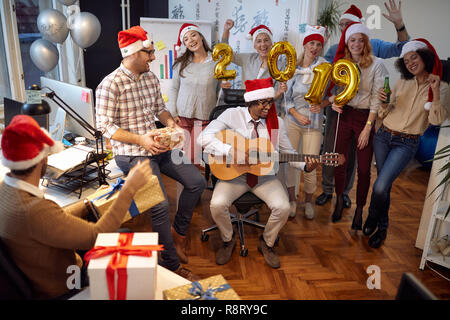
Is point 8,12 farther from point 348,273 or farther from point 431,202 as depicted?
point 431,202

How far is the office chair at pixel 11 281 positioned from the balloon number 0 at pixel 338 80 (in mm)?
2412

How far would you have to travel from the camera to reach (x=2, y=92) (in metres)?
4.31

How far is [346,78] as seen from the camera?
3.03 meters

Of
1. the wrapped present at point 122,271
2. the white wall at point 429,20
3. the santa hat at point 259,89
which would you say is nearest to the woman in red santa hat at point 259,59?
the santa hat at point 259,89

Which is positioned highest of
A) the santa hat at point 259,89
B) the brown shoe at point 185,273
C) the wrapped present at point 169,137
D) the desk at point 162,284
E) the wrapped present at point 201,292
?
the santa hat at point 259,89

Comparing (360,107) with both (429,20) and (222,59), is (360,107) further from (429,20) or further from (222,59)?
(429,20)

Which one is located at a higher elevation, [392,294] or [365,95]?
[365,95]

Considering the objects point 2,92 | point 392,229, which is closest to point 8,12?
point 2,92

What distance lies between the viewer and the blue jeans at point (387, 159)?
121 inches

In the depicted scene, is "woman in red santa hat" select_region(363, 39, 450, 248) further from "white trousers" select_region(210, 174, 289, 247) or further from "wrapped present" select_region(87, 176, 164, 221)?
"wrapped present" select_region(87, 176, 164, 221)

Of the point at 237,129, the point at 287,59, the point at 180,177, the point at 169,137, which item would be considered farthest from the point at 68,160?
the point at 287,59

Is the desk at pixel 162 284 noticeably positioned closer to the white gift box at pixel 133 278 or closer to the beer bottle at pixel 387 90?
the white gift box at pixel 133 278
